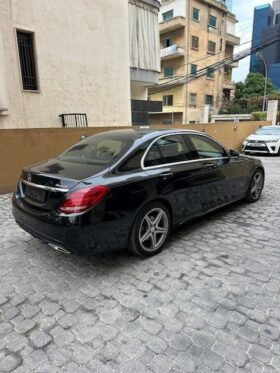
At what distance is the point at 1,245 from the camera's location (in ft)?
11.8

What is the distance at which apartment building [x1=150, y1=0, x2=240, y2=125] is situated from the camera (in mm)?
29969

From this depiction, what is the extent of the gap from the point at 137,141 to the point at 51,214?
131 cm

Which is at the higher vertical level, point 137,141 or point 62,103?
point 62,103

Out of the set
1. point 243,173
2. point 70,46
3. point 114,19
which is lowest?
Answer: point 243,173

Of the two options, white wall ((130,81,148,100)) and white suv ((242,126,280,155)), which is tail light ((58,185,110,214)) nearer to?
white suv ((242,126,280,155))

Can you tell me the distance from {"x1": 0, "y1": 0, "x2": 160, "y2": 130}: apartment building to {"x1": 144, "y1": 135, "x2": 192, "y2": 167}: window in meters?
5.87

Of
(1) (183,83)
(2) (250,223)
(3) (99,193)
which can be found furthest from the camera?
(1) (183,83)

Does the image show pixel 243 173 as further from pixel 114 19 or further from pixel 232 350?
pixel 114 19

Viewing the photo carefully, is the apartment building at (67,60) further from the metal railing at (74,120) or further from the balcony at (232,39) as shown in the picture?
the balcony at (232,39)

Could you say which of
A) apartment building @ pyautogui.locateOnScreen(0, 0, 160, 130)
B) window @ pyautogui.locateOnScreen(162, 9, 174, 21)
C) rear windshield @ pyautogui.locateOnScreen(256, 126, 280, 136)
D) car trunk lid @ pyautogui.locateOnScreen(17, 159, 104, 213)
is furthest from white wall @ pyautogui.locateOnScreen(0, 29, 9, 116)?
window @ pyautogui.locateOnScreen(162, 9, 174, 21)

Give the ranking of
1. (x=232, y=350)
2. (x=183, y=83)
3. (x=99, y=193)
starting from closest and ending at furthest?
(x=232, y=350)
(x=99, y=193)
(x=183, y=83)

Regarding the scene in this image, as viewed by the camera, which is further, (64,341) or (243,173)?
(243,173)

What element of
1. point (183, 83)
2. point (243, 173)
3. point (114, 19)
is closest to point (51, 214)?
point (243, 173)

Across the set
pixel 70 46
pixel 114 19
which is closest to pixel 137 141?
pixel 70 46
